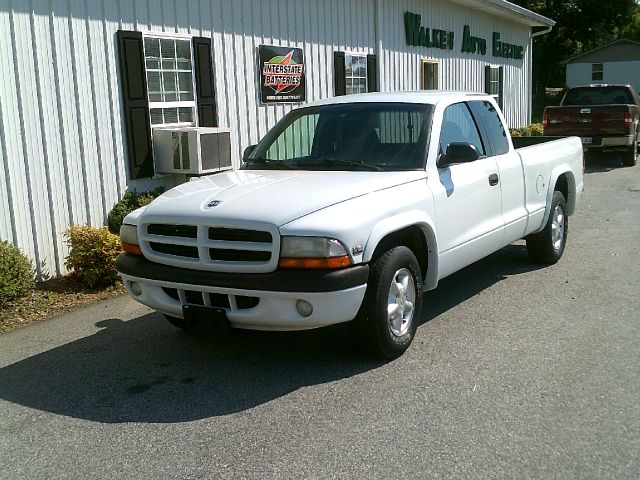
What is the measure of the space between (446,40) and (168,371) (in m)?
13.7

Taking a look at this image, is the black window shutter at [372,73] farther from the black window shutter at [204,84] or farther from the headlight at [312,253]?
the headlight at [312,253]

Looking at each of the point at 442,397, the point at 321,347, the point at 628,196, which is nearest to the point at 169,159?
the point at 321,347

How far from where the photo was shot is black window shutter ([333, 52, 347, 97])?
1215cm

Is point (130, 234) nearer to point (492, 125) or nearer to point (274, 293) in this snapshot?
point (274, 293)

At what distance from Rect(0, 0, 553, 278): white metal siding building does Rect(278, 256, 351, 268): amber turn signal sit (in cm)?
373

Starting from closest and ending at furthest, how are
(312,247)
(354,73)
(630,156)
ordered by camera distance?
1. (312,247)
2. (354,73)
3. (630,156)

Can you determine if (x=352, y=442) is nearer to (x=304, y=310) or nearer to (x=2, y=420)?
(x=304, y=310)

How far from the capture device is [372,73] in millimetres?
13461

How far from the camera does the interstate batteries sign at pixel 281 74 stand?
10414mm

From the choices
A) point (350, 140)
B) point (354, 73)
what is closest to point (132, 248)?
point (350, 140)

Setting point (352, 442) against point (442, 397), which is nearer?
point (352, 442)

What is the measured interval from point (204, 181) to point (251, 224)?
4.38 ft

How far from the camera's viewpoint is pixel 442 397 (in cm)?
437

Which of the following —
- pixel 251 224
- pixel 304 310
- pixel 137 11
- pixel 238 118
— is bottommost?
pixel 304 310
